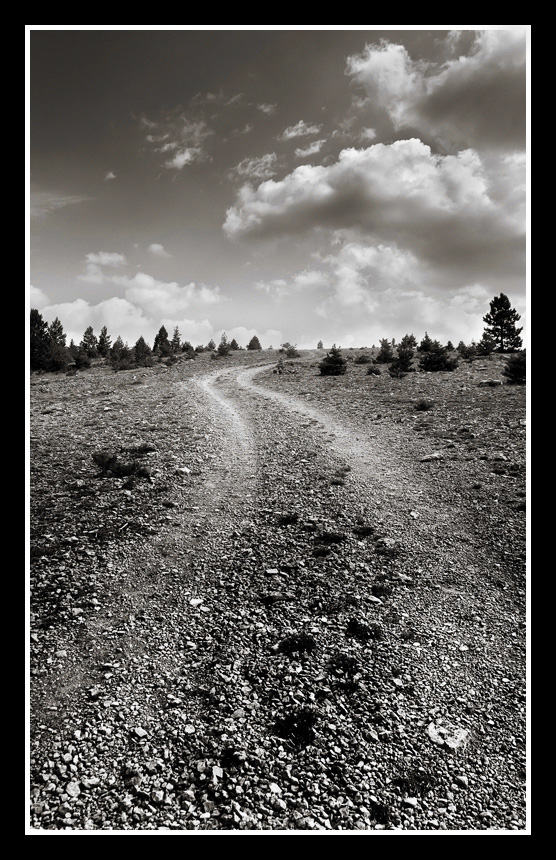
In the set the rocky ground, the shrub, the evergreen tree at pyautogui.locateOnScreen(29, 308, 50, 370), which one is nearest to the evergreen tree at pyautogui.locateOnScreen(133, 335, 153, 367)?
the evergreen tree at pyautogui.locateOnScreen(29, 308, 50, 370)

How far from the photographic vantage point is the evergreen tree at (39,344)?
3756 centimetres

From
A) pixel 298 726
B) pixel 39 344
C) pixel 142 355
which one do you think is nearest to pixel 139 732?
pixel 298 726

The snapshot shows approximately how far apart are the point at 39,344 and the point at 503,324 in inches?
2176

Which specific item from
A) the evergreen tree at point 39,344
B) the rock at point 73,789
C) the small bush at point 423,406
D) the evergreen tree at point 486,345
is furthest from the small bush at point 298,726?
the evergreen tree at point 486,345

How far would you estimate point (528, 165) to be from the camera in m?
3.84

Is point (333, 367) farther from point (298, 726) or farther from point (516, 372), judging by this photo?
point (298, 726)

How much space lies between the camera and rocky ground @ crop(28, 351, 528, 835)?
13.9 ft

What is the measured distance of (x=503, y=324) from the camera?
154 feet

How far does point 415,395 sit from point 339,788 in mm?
23025

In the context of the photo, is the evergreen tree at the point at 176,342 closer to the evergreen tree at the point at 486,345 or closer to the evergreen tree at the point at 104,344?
the evergreen tree at the point at 104,344

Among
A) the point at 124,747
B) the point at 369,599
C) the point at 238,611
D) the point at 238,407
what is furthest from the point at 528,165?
the point at 238,407

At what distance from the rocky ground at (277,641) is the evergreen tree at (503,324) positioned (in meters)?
40.7

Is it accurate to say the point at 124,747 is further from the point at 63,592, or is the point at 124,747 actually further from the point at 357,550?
the point at 357,550
